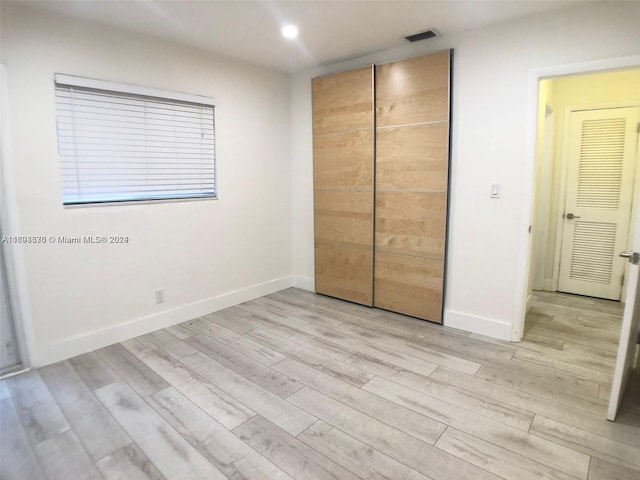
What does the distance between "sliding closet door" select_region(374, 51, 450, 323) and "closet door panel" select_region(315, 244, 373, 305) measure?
172 mm

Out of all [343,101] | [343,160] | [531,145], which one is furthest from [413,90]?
[531,145]

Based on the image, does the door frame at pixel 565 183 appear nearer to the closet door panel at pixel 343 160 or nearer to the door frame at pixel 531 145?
the door frame at pixel 531 145

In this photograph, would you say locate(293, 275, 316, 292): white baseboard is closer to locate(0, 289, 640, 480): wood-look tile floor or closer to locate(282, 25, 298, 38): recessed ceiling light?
locate(0, 289, 640, 480): wood-look tile floor

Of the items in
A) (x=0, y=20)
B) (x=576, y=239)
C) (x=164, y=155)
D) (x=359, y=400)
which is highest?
(x=0, y=20)

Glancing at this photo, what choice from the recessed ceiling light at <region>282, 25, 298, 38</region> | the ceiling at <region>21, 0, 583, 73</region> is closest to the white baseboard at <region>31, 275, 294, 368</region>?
the ceiling at <region>21, 0, 583, 73</region>

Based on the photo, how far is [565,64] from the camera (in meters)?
2.65

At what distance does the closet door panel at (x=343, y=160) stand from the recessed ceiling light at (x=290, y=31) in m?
1.08

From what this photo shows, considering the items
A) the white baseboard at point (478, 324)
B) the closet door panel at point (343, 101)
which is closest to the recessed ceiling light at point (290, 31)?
the closet door panel at point (343, 101)

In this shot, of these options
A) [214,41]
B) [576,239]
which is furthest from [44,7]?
[576,239]

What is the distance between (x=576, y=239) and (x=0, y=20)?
5588mm

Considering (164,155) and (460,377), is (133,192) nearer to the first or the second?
(164,155)

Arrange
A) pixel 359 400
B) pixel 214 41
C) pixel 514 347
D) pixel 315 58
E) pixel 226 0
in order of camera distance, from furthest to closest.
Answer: pixel 315 58 → pixel 214 41 → pixel 514 347 → pixel 226 0 → pixel 359 400

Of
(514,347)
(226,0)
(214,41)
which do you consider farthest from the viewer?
(214,41)

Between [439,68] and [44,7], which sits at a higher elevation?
[44,7]
